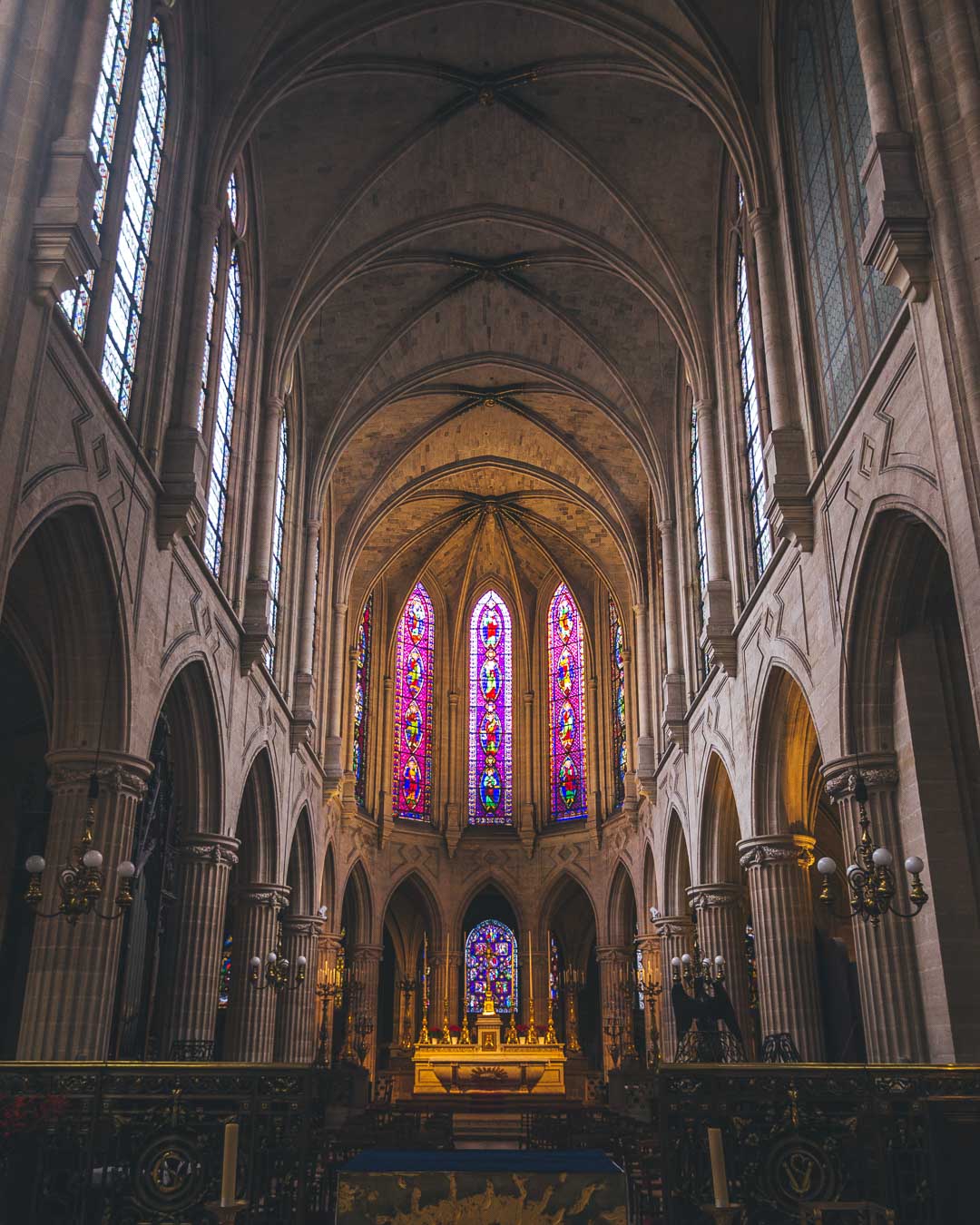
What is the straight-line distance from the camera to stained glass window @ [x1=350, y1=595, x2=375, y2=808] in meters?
36.1

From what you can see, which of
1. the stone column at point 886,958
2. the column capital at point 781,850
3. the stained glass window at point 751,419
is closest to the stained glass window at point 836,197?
the stained glass window at point 751,419

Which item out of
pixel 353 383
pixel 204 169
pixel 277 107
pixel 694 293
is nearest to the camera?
pixel 204 169

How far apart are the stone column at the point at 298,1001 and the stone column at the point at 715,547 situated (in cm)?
1211

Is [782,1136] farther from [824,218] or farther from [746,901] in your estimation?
[746,901]

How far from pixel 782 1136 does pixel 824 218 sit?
42.7ft

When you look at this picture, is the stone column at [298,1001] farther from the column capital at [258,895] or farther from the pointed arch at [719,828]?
the pointed arch at [719,828]

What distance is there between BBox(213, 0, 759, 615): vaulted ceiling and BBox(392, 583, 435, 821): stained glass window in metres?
6.74

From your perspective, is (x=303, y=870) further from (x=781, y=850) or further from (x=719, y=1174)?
(x=719, y=1174)

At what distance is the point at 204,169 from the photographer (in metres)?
18.7

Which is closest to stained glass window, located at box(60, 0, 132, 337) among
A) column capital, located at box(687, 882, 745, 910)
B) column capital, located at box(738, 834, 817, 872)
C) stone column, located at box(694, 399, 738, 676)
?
stone column, located at box(694, 399, 738, 676)

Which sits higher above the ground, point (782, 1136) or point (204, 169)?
point (204, 169)

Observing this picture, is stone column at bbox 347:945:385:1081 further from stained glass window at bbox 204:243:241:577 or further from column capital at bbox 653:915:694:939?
stained glass window at bbox 204:243:241:577

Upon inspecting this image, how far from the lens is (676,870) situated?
94.1 ft

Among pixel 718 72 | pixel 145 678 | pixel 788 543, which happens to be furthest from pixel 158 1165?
pixel 718 72
